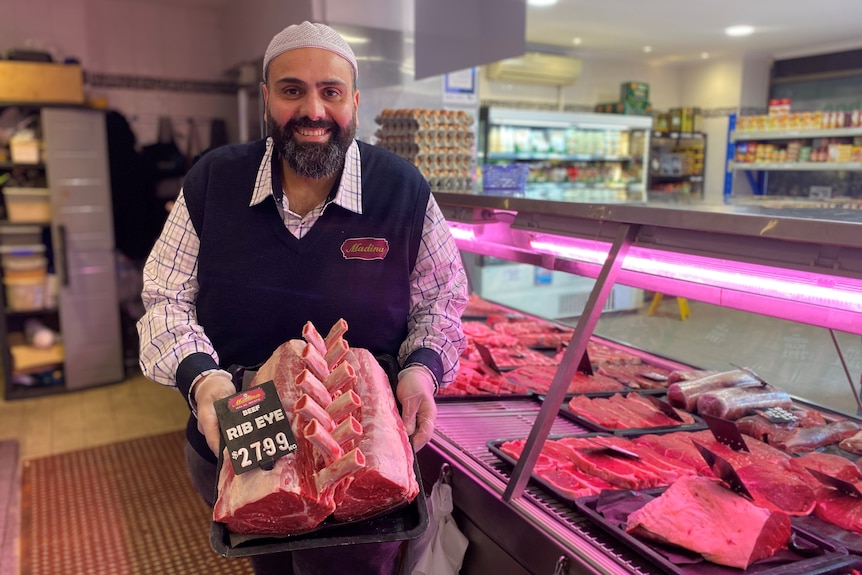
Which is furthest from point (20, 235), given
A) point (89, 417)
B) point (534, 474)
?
point (534, 474)

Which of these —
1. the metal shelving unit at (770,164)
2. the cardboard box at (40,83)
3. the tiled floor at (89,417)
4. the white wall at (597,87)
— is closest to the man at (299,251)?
the tiled floor at (89,417)

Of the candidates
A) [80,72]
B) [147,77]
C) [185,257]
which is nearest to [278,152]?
[185,257]

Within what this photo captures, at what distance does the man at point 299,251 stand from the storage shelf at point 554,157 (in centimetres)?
599

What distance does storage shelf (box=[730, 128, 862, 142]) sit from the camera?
299 inches

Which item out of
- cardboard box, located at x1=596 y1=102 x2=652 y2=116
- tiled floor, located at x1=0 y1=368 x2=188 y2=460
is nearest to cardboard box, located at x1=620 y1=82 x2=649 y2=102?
cardboard box, located at x1=596 y1=102 x2=652 y2=116

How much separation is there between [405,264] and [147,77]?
5763 millimetres

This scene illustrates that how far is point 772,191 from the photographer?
984 centimetres

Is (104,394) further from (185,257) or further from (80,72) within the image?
(185,257)

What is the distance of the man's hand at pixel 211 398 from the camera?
4.61 feet

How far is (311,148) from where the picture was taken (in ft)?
5.48

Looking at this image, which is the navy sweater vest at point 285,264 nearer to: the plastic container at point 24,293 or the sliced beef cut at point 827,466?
the sliced beef cut at point 827,466

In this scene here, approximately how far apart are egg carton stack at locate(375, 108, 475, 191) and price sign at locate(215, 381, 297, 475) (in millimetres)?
2114

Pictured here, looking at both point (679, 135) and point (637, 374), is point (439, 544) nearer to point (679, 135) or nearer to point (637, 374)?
point (637, 374)

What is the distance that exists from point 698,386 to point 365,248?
60.6 inches
